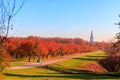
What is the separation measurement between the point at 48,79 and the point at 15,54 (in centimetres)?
5378

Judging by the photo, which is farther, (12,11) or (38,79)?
(38,79)

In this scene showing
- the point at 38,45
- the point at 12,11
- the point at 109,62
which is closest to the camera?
the point at 12,11

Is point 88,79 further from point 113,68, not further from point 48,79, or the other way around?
point 113,68

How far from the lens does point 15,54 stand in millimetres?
85250

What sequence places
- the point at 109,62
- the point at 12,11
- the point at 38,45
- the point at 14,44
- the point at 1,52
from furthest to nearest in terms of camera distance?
the point at 109,62
the point at 14,44
the point at 38,45
the point at 1,52
the point at 12,11

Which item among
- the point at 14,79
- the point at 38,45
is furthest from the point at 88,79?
the point at 38,45

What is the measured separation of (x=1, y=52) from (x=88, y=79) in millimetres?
21877

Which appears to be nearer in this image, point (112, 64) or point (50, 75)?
point (50, 75)

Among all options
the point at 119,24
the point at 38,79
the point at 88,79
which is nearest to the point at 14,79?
the point at 38,79

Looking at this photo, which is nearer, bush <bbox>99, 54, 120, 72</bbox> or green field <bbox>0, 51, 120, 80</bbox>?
green field <bbox>0, 51, 120, 80</bbox>

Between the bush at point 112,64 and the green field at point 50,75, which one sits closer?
the green field at point 50,75

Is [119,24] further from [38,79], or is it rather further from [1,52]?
[1,52]

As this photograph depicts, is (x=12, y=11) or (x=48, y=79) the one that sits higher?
(x=12, y=11)

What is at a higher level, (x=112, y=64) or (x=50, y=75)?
(x=112, y=64)
